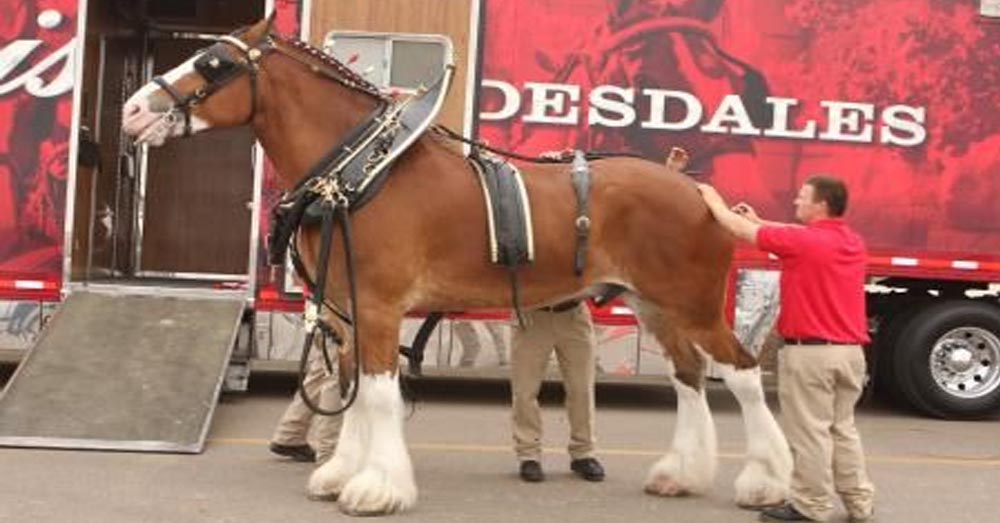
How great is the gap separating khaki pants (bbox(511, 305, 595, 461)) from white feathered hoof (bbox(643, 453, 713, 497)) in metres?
0.56

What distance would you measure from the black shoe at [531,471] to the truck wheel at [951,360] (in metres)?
4.21

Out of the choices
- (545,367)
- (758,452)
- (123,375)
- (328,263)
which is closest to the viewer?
(328,263)

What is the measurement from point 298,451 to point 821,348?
3076mm

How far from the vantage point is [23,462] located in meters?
6.75

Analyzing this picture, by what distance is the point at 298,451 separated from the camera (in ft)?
23.4

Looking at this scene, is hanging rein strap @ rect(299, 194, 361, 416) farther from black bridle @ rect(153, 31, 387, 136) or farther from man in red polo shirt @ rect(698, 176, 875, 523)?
man in red polo shirt @ rect(698, 176, 875, 523)

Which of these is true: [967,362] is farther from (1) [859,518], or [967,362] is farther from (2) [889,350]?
(1) [859,518]

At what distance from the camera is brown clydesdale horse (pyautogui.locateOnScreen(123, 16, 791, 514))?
5914 millimetres

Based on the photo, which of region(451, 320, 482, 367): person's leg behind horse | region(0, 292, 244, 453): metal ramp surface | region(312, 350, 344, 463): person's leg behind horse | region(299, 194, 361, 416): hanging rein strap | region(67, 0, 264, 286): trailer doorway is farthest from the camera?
region(67, 0, 264, 286): trailer doorway

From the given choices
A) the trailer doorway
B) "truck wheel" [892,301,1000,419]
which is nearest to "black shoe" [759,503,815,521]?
"truck wheel" [892,301,1000,419]

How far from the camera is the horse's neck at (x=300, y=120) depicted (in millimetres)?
6137

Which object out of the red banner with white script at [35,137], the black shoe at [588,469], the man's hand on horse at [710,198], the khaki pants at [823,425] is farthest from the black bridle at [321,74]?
the red banner with white script at [35,137]

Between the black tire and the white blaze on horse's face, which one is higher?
the white blaze on horse's face

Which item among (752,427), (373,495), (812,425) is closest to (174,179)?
(373,495)
